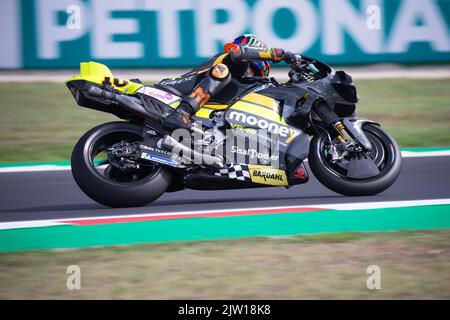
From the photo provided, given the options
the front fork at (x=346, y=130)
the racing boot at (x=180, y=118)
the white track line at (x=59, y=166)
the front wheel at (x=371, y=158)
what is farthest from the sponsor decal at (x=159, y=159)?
the white track line at (x=59, y=166)

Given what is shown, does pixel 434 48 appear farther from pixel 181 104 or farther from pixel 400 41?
pixel 181 104

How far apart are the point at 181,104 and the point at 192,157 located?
1.41 feet

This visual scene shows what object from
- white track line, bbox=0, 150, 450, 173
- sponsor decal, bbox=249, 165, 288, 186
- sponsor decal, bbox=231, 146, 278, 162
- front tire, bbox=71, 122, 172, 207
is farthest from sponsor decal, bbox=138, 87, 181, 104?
white track line, bbox=0, 150, 450, 173

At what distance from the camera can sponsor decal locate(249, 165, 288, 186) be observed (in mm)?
7109

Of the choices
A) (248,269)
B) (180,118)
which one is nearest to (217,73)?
(180,118)

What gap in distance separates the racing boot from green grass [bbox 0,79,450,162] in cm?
336

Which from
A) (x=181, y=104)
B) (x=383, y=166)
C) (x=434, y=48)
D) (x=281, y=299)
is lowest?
(x=281, y=299)

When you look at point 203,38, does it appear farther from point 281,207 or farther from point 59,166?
point 281,207

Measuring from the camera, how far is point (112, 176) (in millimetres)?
7160

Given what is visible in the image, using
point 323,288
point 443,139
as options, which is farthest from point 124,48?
point 323,288

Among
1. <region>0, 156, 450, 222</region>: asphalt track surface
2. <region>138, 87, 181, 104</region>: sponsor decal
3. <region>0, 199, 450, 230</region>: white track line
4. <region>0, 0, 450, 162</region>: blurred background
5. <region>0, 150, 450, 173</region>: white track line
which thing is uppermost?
<region>0, 0, 450, 162</region>: blurred background

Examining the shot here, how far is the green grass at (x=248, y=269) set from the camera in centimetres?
512

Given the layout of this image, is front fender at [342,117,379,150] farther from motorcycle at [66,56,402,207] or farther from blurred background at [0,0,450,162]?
blurred background at [0,0,450,162]

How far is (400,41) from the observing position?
14.7 meters
